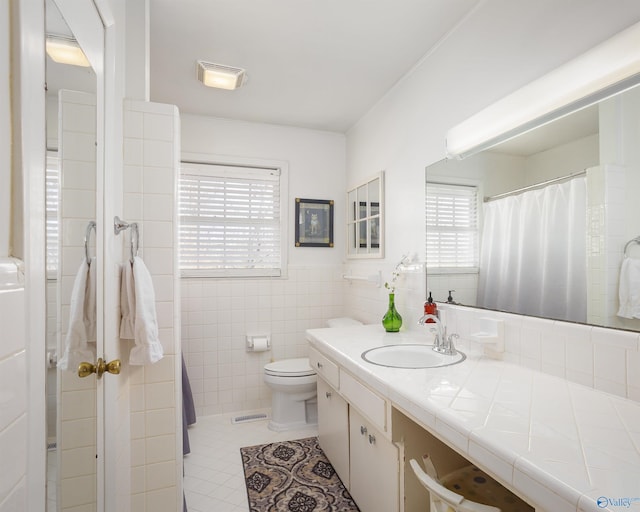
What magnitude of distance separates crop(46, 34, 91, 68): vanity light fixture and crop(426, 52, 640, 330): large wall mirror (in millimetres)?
1582

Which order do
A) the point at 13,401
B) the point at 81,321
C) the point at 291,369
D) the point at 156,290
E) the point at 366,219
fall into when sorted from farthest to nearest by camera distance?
the point at 366,219, the point at 291,369, the point at 156,290, the point at 81,321, the point at 13,401

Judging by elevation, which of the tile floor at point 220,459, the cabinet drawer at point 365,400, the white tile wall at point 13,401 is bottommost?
the tile floor at point 220,459

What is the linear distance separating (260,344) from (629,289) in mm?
2410

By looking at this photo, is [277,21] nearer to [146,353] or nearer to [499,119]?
[499,119]

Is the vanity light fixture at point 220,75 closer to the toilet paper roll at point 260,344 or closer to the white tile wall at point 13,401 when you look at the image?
the toilet paper roll at point 260,344

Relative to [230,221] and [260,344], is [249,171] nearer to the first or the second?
[230,221]

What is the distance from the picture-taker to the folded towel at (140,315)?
54.1 inches

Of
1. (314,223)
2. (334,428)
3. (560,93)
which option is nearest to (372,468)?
(334,428)

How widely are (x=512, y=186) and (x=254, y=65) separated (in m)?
1.67

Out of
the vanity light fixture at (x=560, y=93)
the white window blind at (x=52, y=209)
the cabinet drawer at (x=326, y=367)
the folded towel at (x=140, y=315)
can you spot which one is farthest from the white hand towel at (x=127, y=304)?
the vanity light fixture at (x=560, y=93)

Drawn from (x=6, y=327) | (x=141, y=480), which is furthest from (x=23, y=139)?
(x=141, y=480)

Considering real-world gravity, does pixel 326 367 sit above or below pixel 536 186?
below

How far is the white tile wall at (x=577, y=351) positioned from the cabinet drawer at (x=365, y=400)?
23.7 inches

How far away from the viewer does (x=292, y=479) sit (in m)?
2.01
